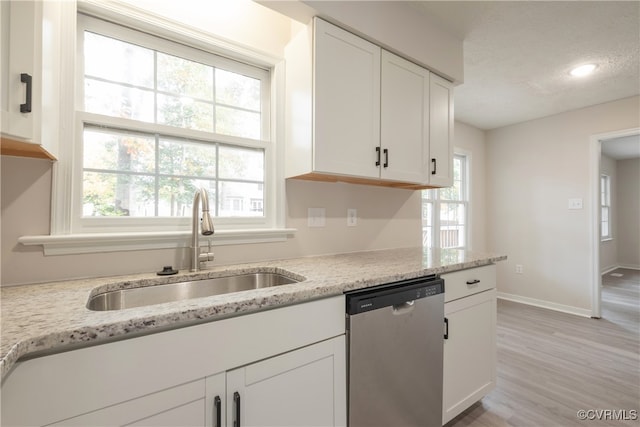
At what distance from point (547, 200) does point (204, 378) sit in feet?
14.5

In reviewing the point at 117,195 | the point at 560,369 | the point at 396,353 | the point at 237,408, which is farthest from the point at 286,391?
the point at 560,369

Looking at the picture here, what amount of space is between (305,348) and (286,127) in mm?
1250

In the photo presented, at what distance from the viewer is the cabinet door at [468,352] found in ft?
4.91

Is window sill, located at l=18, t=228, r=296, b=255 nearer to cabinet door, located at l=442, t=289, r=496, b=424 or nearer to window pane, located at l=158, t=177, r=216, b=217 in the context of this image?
window pane, located at l=158, t=177, r=216, b=217

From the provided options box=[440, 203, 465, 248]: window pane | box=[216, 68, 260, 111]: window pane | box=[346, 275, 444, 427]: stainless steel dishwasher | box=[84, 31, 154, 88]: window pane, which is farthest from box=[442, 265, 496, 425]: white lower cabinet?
box=[440, 203, 465, 248]: window pane

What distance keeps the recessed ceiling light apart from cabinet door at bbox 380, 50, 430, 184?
170cm

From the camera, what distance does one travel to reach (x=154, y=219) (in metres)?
1.37

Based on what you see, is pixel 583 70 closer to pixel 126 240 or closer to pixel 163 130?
pixel 163 130

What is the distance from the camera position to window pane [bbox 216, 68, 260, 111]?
1607 millimetres

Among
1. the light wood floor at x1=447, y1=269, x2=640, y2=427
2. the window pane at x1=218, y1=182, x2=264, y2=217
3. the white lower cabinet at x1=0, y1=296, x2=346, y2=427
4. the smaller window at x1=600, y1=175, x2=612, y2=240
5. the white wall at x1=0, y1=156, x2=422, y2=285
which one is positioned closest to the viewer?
the white lower cabinet at x1=0, y1=296, x2=346, y2=427

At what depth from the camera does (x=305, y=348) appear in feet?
3.24

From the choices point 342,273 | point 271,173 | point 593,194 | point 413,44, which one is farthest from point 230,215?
point 593,194

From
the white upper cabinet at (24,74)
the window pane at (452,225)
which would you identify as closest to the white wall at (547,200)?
the window pane at (452,225)

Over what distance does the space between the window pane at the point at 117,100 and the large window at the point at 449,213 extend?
3.06 meters
